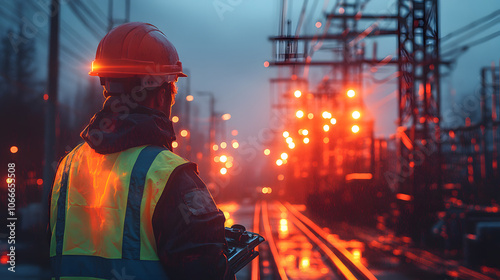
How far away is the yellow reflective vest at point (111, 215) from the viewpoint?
193cm

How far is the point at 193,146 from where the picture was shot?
9494cm

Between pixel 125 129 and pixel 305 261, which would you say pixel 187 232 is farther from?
pixel 305 261

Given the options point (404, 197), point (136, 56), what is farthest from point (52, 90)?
point (404, 197)

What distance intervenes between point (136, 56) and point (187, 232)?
92 cm

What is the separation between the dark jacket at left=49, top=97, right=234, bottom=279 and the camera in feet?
6.16

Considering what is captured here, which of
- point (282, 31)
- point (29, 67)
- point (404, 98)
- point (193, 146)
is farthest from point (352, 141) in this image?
point (193, 146)

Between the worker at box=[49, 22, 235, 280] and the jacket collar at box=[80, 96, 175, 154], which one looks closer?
the worker at box=[49, 22, 235, 280]

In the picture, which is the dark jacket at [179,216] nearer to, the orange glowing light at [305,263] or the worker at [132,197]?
the worker at [132,197]

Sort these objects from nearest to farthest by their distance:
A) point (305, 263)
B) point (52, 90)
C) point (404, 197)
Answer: point (52, 90) → point (305, 263) → point (404, 197)

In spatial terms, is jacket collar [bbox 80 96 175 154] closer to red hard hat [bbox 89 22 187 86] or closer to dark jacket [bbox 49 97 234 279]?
dark jacket [bbox 49 97 234 279]

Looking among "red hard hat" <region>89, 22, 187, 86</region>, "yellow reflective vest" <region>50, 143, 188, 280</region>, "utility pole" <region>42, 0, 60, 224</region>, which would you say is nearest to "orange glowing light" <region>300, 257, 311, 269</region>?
"utility pole" <region>42, 0, 60, 224</region>

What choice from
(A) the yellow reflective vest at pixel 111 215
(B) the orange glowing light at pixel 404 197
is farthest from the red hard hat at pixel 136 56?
(B) the orange glowing light at pixel 404 197

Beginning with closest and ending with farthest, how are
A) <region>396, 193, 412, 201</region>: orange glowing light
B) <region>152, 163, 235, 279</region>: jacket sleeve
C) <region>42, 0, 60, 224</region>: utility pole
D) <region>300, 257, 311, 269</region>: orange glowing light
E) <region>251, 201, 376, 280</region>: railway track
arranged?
<region>152, 163, 235, 279</region>: jacket sleeve → <region>42, 0, 60, 224</region>: utility pole → <region>251, 201, 376, 280</region>: railway track → <region>300, 257, 311, 269</region>: orange glowing light → <region>396, 193, 412, 201</region>: orange glowing light

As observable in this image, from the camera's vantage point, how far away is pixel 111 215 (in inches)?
→ 78.6
